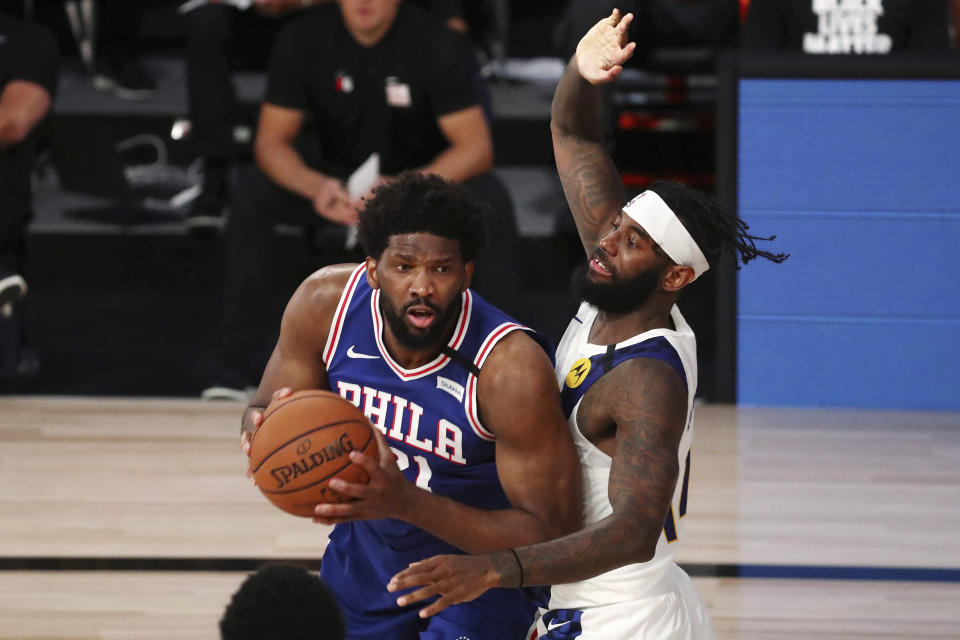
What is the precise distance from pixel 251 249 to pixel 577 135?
8.91ft

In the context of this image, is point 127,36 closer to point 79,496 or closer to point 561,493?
point 79,496

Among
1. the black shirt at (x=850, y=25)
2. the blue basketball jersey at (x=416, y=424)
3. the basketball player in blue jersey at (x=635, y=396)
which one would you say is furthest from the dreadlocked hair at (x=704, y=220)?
the black shirt at (x=850, y=25)

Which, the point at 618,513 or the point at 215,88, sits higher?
the point at 215,88

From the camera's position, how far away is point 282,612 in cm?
170

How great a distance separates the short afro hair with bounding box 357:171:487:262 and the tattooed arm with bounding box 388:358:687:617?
0.37 meters

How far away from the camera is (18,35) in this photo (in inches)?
226

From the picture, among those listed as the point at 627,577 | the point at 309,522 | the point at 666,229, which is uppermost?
the point at 666,229

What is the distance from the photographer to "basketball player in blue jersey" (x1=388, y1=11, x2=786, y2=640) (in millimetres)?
2428

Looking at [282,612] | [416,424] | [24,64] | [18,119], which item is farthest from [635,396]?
[24,64]

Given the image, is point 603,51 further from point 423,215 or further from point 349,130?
point 349,130

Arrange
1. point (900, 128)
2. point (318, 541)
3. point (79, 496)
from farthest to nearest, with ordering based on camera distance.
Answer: point (900, 128) → point (79, 496) → point (318, 541)

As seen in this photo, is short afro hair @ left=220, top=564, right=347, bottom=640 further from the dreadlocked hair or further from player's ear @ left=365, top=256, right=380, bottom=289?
the dreadlocked hair

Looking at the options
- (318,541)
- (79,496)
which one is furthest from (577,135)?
(79,496)

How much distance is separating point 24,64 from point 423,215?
3674mm
